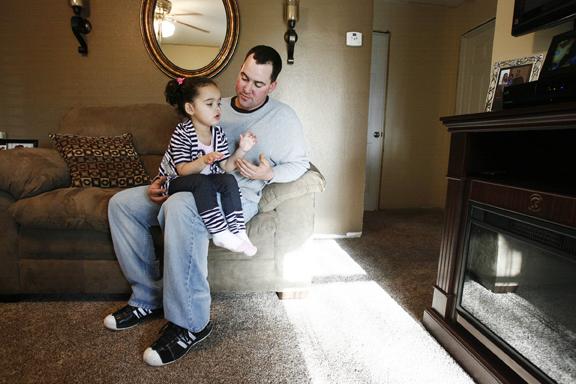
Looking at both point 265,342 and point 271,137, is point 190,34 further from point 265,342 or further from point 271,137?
point 265,342

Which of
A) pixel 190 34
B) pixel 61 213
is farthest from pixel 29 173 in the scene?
pixel 190 34

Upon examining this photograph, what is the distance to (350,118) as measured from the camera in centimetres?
267

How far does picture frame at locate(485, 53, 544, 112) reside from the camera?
4.29 ft

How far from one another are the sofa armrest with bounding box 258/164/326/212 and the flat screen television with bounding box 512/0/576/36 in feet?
3.35

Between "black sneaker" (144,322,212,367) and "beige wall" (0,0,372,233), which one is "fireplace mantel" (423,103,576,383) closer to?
"black sneaker" (144,322,212,367)

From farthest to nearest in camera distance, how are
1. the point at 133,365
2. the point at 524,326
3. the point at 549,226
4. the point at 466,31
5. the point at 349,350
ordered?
1. the point at 466,31
2. the point at 349,350
3. the point at 133,365
4. the point at 524,326
5. the point at 549,226

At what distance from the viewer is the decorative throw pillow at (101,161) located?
5.80 ft

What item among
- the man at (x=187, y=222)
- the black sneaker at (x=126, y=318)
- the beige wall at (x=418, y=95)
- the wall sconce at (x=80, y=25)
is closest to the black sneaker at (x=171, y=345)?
the man at (x=187, y=222)

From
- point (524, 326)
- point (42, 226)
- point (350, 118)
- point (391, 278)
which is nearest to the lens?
point (524, 326)

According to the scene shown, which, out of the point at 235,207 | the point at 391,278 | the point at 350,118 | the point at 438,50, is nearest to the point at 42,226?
the point at 235,207

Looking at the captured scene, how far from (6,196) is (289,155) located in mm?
1270

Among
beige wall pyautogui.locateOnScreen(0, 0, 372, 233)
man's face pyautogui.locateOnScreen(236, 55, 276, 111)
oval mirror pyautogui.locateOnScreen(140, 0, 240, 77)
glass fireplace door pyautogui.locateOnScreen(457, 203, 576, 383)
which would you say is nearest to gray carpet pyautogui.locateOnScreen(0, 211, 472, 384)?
glass fireplace door pyautogui.locateOnScreen(457, 203, 576, 383)

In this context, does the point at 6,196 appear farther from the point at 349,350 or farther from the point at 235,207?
the point at 349,350

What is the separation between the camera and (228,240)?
1.31 metres
